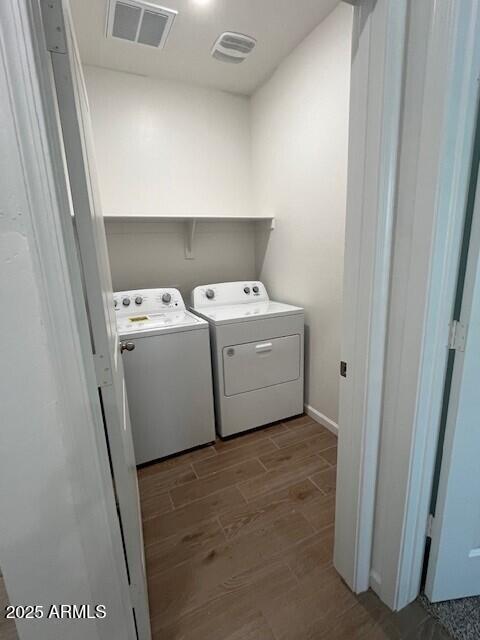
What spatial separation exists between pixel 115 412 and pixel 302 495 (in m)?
1.28

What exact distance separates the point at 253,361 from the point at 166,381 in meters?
0.60

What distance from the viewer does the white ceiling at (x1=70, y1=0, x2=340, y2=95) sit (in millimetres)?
1560

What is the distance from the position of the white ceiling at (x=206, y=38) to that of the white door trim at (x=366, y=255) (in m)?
1.17

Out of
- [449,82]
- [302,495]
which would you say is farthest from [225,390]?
[449,82]

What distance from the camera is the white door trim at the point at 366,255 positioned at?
777 mm

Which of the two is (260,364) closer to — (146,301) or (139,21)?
(146,301)

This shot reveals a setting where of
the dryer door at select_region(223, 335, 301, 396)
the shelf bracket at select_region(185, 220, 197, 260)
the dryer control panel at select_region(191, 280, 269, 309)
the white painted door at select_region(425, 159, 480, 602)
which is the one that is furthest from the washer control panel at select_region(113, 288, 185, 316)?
the white painted door at select_region(425, 159, 480, 602)

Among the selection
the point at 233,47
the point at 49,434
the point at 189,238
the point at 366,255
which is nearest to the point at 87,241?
the point at 49,434

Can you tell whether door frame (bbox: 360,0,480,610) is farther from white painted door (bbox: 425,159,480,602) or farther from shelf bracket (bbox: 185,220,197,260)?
shelf bracket (bbox: 185,220,197,260)

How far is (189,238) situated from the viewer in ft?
8.00

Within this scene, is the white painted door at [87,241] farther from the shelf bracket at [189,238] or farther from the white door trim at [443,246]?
the shelf bracket at [189,238]

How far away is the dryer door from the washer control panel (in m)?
0.61

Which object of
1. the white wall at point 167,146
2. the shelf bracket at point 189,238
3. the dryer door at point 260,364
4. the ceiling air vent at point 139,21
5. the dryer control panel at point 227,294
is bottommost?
the dryer door at point 260,364

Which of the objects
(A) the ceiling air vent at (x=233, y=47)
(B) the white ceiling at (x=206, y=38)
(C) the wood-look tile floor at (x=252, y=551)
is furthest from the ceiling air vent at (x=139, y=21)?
(C) the wood-look tile floor at (x=252, y=551)
